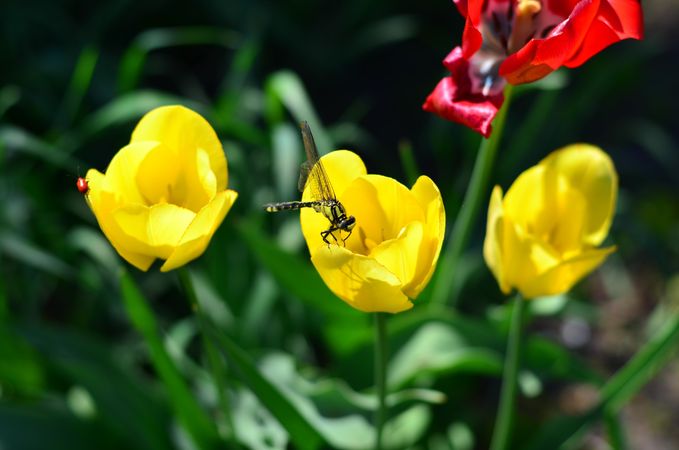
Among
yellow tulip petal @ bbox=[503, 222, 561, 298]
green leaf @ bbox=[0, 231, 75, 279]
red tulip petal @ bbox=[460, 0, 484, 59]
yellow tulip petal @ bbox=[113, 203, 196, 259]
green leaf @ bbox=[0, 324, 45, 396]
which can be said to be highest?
green leaf @ bbox=[0, 231, 75, 279]

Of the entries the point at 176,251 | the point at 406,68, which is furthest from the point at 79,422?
the point at 406,68

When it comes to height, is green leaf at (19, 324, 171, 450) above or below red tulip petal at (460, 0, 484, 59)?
above

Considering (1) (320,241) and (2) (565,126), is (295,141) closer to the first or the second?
(2) (565,126)

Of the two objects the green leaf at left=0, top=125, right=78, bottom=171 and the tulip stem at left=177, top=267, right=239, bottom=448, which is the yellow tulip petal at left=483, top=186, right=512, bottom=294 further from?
the green leaf at left=0, top=125, right=78, bottom=171

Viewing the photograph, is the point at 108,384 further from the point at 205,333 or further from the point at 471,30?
the point at 471,30

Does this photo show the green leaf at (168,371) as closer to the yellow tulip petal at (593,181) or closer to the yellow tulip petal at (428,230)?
the yellow tulip petal at (428,230)

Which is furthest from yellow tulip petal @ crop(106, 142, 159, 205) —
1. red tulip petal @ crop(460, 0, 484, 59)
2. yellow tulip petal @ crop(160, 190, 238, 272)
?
red tulip petal @ crop(460, 0, 484, 59)

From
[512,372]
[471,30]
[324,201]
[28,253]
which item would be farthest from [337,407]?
[28,253]
